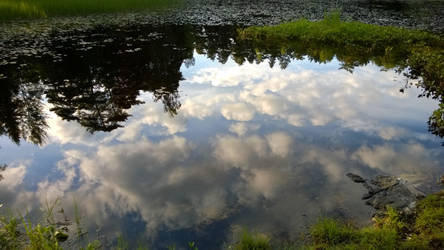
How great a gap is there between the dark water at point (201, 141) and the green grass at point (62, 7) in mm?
24151

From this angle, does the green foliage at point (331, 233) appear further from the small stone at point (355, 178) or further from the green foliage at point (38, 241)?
the green foliage at point (38, 241)

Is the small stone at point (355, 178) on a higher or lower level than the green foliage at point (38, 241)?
lower

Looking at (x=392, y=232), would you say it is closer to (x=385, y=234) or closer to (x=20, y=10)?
(x=385, y=234)

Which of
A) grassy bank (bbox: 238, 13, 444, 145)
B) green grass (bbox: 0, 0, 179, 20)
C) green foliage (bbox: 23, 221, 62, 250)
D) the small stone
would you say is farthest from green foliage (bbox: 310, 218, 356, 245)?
green grass (bbox: 0, 0, 179, 20)

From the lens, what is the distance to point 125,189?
873 centimetres

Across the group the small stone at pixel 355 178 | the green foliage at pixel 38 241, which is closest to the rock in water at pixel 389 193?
the small stone at pixel 355 178

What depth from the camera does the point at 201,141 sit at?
1144 centimetres

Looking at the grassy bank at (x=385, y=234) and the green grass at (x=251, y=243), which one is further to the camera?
the green grass at (x=251, y=243)

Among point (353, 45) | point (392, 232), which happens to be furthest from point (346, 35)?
point (392, 232)

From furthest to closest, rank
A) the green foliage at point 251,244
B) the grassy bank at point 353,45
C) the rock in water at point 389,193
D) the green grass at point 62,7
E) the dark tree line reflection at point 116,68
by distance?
1. the green grass at point 62,7
2. the grassy bank at point 353,45
3. the dark tree line reflection at point 116,68
4. the rock in water at point 389,193
5. the green foliage at point 251,244

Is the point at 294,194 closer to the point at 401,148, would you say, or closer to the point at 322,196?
the point at 322,196

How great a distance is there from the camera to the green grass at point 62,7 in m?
41.1

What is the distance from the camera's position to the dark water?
7.79m

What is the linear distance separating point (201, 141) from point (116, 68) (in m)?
11.0
